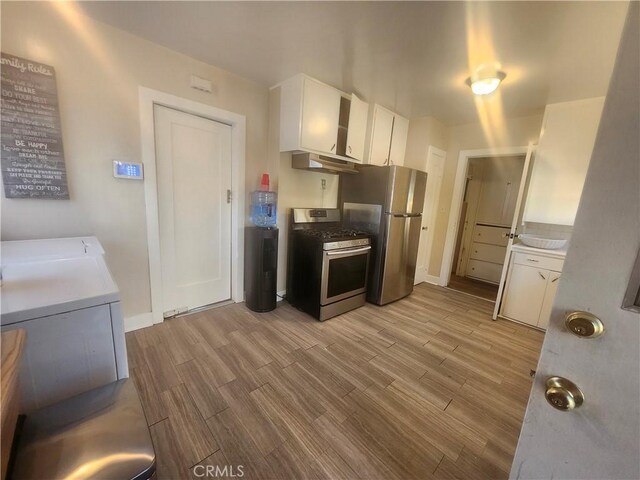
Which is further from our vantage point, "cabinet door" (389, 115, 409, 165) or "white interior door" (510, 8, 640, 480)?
"cabinet door" (389, 115, 409, 165)

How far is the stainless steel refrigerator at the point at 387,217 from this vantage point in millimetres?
2779

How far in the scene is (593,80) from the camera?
2064 mm

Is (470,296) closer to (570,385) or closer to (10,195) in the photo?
(570,385)

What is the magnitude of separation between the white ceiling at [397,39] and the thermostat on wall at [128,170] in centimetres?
94

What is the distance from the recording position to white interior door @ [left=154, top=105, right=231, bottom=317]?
2211 mm

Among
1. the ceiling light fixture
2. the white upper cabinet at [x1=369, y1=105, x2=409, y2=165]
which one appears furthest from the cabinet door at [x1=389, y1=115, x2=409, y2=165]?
the ceiling light fixture

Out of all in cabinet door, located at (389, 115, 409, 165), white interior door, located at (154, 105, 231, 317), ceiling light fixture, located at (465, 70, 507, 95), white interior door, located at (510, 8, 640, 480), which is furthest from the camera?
cabinet door, located at (389, 115, 409, 165)

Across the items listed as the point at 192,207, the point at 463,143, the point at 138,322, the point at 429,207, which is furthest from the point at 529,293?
the point at 138,322

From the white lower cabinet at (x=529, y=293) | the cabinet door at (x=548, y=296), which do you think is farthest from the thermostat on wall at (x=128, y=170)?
the cabinet door at (x=548, y=296)

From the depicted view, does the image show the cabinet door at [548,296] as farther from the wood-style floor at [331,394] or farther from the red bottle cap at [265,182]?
the red bottle cap at [265,182]

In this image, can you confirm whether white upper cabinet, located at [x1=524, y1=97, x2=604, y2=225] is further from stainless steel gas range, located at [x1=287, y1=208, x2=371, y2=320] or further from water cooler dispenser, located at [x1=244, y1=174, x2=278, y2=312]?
water cooler dispenser, located at [x1=244, y1=174, x2=278, y2=312]

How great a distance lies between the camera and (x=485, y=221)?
4.27 m

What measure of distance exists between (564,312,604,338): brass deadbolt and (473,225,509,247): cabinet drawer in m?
4.23

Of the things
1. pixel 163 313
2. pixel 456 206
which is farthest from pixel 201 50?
pixel 456 206
